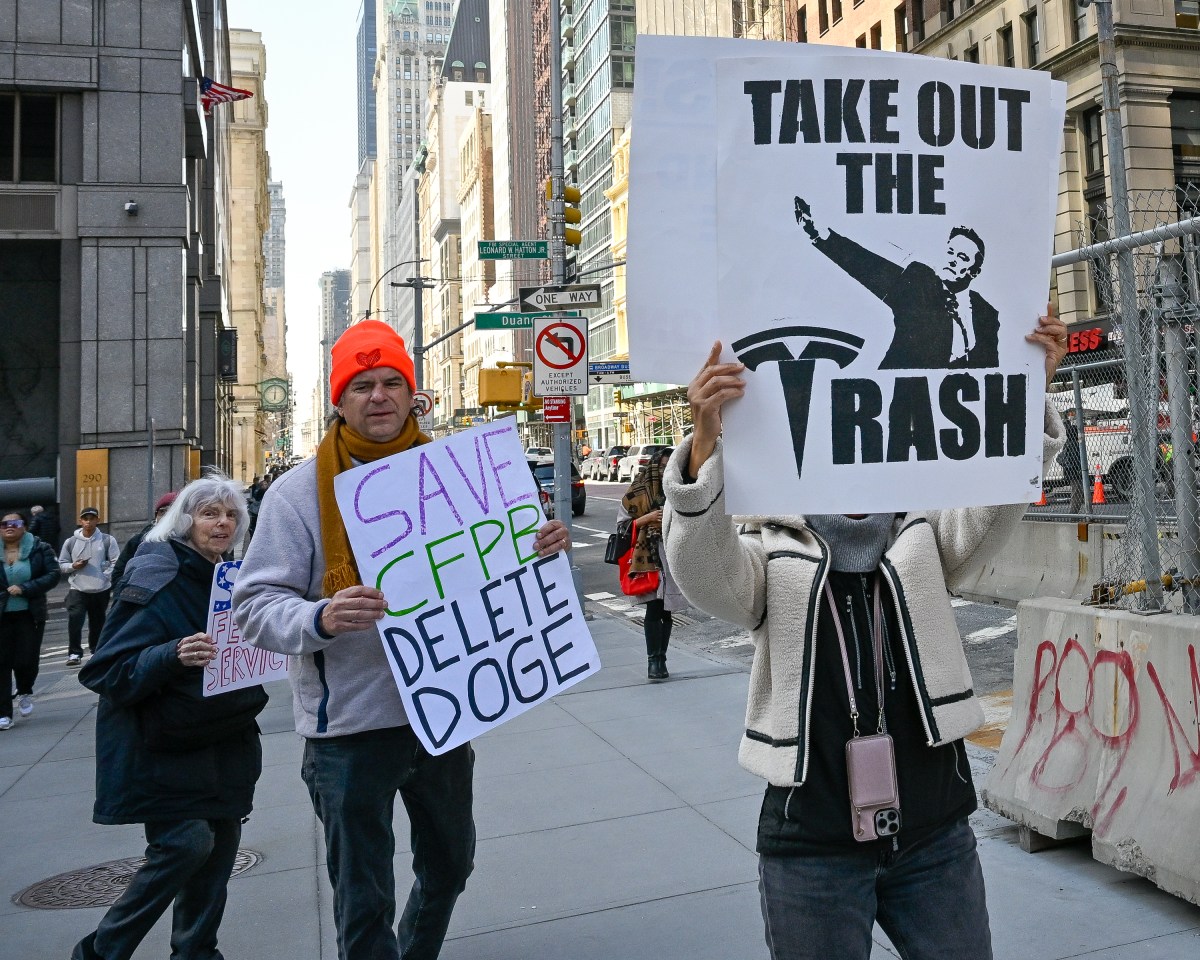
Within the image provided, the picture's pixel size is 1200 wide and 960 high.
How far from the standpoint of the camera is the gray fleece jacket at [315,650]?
10.4 ft

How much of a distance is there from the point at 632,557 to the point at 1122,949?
5.90 metres

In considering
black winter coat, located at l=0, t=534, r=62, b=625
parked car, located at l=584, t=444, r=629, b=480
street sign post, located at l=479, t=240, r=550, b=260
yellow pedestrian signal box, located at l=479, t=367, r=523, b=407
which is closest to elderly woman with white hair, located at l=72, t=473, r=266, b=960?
black winter coat, located at l=0, t=534, r=62, b=625

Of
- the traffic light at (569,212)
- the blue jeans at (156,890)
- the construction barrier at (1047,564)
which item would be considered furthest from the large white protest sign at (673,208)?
the traffic light at (569,212)

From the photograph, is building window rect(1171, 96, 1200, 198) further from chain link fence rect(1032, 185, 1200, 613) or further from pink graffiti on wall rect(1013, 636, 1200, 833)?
pink graffiti on wall rect(1013, 636, 1200, 833)

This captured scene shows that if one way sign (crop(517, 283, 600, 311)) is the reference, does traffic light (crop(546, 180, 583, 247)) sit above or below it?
above

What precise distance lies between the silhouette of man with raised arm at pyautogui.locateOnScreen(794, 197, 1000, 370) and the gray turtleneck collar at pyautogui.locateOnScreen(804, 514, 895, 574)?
0.37 m

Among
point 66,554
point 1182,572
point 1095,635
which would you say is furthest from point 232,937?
point 66,554

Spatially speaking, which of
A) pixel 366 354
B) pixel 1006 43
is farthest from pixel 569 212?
pixel 1006 43

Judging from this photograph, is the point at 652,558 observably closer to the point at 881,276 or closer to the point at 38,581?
the point at 38,581

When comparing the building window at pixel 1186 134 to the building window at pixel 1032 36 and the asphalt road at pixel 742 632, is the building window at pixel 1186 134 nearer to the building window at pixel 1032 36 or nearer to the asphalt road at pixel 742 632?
the building window at pixel 1032 36

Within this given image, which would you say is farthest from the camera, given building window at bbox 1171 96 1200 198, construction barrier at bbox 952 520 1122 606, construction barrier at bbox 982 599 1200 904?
building window at bbox 1171 96 1200 198

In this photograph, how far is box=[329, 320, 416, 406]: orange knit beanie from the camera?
3371mm

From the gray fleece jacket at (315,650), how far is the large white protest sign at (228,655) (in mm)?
608

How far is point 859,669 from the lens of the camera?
248 cm
